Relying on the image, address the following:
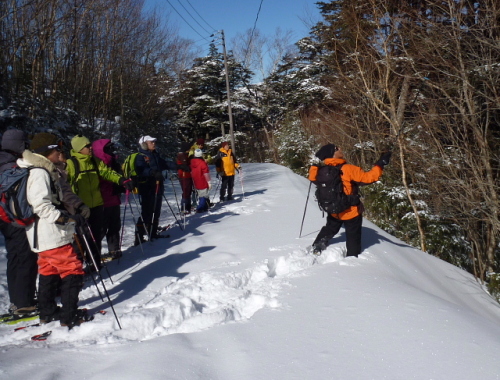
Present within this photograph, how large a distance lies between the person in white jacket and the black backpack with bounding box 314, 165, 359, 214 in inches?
123

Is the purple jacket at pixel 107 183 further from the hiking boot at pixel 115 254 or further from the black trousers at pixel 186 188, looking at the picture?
the black trousers at pixel 186 188

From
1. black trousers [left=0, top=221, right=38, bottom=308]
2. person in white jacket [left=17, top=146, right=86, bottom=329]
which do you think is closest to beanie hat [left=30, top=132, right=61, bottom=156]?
person in white jacket [left=17, top=146, right=86, bottom=329]

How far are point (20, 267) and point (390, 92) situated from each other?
1158 centimetres

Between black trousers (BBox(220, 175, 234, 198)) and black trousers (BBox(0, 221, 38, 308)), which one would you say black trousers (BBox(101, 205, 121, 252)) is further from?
black trousers (BBox(220, 175, 234, 198))

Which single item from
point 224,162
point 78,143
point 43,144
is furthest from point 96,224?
point 224,162

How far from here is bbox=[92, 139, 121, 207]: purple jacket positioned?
18.5 feet

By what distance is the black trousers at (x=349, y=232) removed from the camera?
553 cm

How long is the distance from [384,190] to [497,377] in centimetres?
1095

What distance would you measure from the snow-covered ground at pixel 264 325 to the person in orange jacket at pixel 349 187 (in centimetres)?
23

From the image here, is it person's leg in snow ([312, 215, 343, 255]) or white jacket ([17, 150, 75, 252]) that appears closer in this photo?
white jacket ([17, 150, 75, 252])

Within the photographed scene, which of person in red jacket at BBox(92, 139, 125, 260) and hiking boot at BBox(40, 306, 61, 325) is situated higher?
person in red jacket at BBox(92, 139, 125, 260)

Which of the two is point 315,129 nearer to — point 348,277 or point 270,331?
point 348,277

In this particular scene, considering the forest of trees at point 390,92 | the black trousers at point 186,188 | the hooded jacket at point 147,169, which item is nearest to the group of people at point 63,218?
the hooded jacket at point 147,169

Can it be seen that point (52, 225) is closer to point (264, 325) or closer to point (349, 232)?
point (264, 325)
